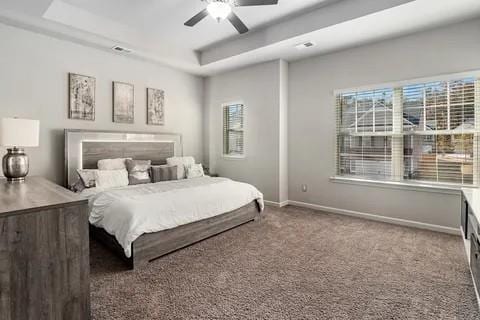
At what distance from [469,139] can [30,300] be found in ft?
15.7

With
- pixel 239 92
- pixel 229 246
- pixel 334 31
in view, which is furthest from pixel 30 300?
pixel 239 92

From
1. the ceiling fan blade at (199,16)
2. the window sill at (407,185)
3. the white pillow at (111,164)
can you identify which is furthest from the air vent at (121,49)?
the window sill at (407,185)

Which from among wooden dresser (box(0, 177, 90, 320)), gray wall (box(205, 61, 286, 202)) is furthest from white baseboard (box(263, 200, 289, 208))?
wooden dresser (box(0, 177, 90, 320))

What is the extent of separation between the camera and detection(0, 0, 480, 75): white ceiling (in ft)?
10.3

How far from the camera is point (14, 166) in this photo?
266cm

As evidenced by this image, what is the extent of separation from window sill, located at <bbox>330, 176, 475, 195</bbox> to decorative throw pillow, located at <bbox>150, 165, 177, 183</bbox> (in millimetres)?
2769

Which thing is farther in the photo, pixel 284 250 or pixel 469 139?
pixel 469 139

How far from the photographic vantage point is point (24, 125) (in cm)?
277

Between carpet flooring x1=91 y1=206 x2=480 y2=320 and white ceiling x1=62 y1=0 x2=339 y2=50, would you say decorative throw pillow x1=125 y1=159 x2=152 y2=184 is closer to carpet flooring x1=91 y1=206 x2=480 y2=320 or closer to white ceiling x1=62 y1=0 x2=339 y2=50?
carpet flooring x1=91 y1=206 x2=480 y2=320

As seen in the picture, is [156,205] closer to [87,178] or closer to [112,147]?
[87,178]

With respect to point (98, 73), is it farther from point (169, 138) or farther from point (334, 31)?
point (334, 31)

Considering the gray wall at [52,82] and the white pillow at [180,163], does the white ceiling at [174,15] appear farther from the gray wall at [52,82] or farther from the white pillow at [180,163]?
the white pillow at [180,163]

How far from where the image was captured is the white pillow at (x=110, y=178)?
3604 mm

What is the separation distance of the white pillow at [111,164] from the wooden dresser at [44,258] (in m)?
2.30
